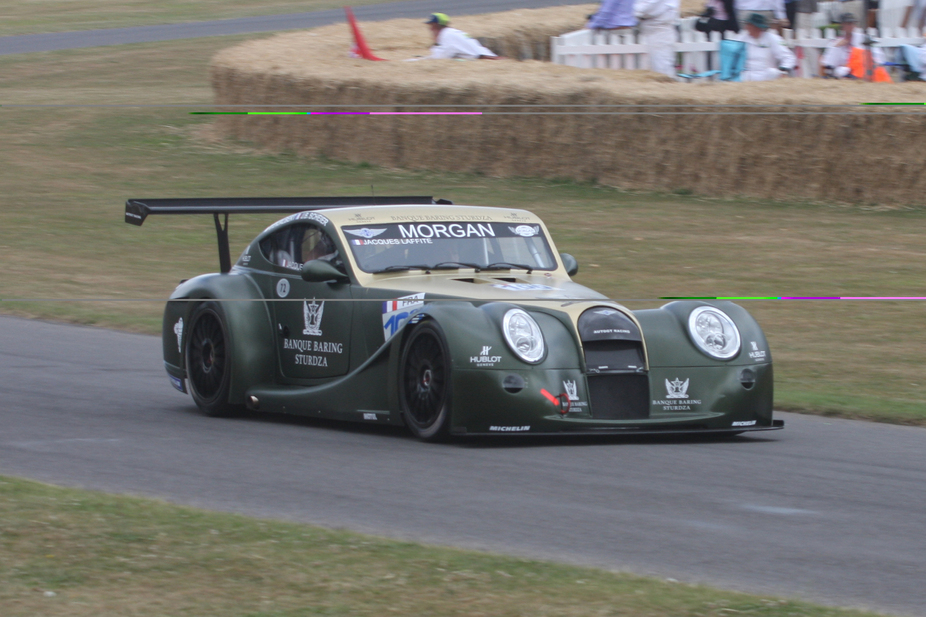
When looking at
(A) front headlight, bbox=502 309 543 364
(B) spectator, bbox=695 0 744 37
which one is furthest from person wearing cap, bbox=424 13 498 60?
(A) front headlight, bbox=502 309 543 364

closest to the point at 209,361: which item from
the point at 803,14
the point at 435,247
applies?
the point at 435,247

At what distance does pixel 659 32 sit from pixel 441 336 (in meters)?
14.4

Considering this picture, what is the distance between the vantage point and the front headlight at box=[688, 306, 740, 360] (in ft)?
26.5

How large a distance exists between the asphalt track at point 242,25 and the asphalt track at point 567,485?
27759 millimetres

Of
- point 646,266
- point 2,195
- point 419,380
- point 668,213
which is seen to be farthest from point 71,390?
point 2,195

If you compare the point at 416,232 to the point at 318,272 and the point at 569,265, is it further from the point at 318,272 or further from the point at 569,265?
the point at 569,265

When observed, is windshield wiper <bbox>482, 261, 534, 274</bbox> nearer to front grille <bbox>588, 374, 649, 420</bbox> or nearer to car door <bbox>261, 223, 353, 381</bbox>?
car door <bbox>261, 223, 353, 381</bbox>

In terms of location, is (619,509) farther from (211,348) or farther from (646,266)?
(646,266)

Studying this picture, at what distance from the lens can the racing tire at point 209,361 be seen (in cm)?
929

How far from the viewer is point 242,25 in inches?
1548

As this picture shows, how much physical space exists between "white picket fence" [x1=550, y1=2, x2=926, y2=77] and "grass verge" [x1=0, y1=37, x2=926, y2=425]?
3.37m

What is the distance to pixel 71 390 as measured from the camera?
32.4ft

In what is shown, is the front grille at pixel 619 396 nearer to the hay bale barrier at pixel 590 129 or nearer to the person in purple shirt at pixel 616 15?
the hay bale barrier at pixel 590 129

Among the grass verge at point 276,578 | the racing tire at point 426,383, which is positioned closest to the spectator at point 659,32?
the racing tire at point 426,383
